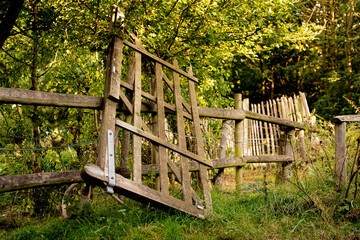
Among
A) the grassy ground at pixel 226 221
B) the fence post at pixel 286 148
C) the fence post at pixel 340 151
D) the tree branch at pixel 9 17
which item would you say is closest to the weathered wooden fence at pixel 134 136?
the grassy ground at pixel 226 221

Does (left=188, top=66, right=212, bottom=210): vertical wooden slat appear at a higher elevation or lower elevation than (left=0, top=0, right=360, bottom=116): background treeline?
lower

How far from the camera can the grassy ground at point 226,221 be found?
282cm

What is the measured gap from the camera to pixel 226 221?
10.8 feet

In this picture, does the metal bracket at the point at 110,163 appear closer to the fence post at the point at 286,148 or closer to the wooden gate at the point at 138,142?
the wooden gate at the point at 138,142

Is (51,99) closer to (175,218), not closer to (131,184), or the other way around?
(131,184)

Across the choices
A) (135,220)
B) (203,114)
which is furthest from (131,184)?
(203,114)

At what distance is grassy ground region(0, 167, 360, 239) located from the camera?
282cm

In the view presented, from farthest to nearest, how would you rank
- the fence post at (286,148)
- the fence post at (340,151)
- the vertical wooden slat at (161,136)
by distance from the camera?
the fence post at (286,148) < the fence post at (340,151) < the vertical wooden slat at (161,136)

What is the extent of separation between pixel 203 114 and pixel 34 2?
8.55ft

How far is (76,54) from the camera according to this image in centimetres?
496

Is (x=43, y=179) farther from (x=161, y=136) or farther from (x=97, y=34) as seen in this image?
(x=97, y=34)

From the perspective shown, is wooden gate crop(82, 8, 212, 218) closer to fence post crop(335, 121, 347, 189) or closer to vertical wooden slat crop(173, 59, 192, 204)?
vertical wooden slat crop(173, 59, 192, 204)

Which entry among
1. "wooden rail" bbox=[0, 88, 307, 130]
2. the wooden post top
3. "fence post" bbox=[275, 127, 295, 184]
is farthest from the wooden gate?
"fence post" bbox=[275, 127, 295, 184]

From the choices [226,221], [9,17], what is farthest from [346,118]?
[9,17]
